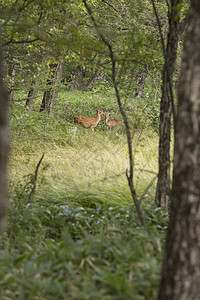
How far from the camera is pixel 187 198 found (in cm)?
213

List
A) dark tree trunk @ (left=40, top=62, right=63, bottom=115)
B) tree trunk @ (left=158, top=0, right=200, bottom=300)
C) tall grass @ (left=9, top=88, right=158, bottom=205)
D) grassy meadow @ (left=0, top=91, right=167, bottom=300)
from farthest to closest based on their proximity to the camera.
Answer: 1. dark tree trunk @ (left=40, top=62, right=63, bottom=115)
2. tall grass @ (left=9, top=88, right=158, bottom=205)
3. grassy meadow @ (left=0, top=91, right=167, bottom=300)
4. tree trunk @ (left=158, top=0, right=200, bottom=300)

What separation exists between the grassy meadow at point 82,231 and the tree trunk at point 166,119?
0.19 meters

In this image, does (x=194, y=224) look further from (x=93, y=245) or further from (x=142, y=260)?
(x=93, y=245)

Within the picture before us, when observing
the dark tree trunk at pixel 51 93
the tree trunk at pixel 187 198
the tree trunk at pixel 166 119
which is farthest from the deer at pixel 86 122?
the tree trunk at pixel 187 198

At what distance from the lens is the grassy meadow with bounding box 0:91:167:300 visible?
248cm

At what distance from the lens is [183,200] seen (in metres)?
2.15

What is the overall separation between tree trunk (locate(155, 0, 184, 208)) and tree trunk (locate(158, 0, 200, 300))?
6.81 feet

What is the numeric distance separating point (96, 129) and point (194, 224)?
889 centimetres

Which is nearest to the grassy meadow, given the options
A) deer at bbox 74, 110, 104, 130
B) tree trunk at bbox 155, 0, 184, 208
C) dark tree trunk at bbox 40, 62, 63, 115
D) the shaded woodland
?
the shaded woodland

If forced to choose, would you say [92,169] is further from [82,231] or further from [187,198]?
[187,198]

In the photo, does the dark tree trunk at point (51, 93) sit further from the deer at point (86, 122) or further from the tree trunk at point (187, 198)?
the tree trunk at point (187, 198)

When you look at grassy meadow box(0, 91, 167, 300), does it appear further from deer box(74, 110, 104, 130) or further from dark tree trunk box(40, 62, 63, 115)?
deer box(74, 110, 104, 130)

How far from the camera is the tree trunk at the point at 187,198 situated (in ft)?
6.92

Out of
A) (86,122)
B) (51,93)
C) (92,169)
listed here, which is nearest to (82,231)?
(92,169)
